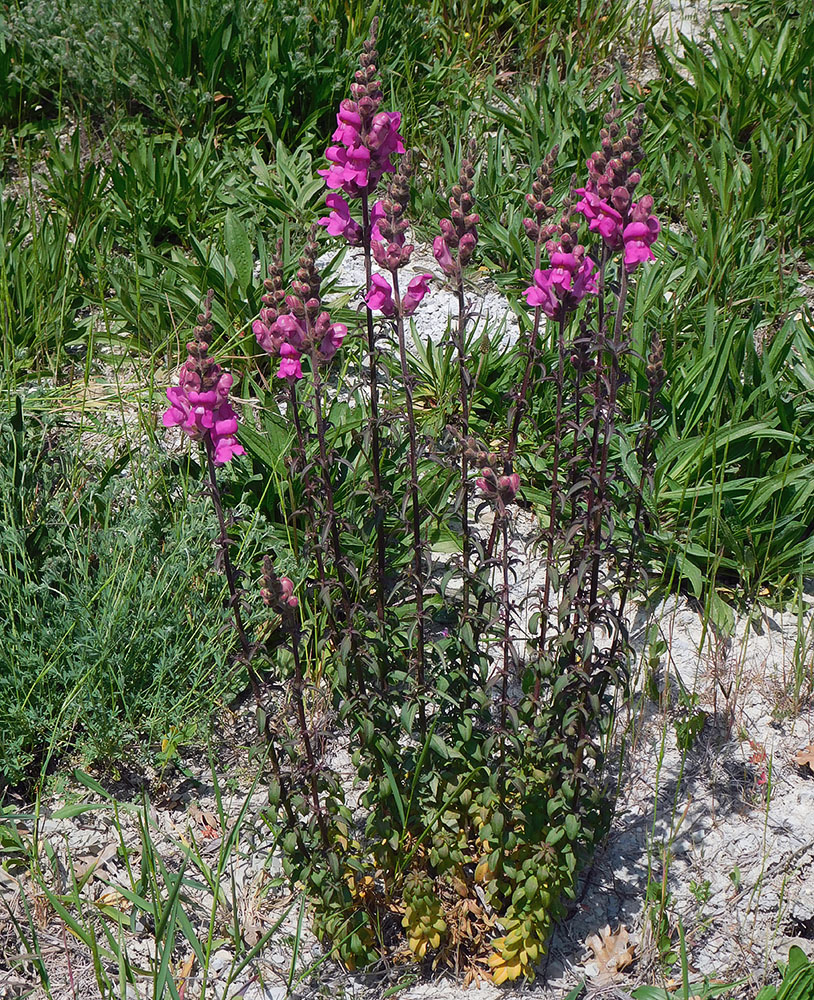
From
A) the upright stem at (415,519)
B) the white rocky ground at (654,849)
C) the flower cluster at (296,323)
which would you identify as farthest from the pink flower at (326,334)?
the white rocky ground at (654,849)

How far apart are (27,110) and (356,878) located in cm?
416

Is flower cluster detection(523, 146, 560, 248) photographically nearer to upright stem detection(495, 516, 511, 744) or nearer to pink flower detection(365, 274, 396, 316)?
pink flower detection(365, 274, 396, 316)

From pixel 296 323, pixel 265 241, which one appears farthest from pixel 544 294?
pixel 265 241

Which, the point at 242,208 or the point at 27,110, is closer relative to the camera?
the point at 242,208

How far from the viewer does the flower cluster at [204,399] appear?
2.06 m

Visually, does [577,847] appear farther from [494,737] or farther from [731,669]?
[731,669]

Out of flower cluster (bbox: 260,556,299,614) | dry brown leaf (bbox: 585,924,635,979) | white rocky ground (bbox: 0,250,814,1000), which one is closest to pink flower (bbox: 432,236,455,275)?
flower cluster (bbox: 260,556,299,614)

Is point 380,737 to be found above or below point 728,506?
below

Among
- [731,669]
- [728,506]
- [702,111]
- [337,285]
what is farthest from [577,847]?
[702,111]

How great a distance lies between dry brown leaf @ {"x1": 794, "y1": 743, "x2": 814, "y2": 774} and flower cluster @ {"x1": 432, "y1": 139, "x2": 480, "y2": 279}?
1835 millimetres

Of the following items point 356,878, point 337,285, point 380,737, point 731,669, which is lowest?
point 356,878

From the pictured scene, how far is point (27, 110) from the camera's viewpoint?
192 inches

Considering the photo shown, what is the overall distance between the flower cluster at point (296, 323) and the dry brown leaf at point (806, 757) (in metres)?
1.91

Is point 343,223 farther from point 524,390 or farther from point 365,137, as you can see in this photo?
point 524,390
